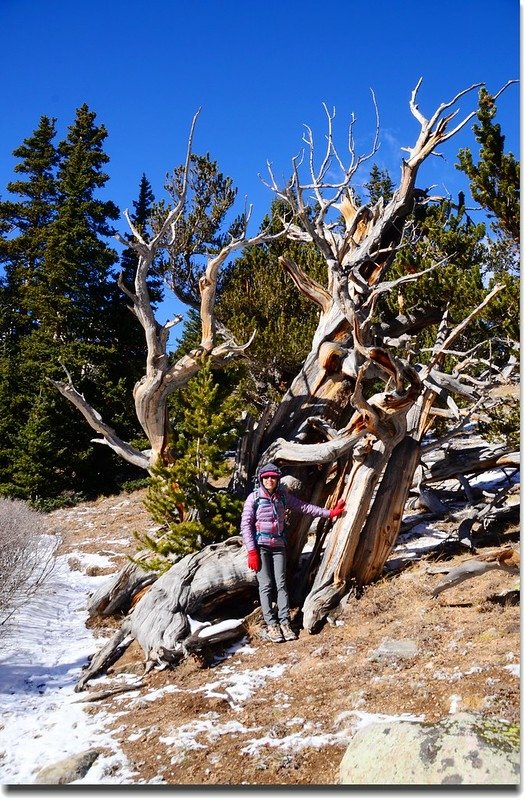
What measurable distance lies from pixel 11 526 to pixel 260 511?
3911 mm

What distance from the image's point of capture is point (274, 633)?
5379 mm

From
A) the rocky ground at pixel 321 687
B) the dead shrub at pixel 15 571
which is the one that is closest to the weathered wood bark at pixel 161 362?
the dead shrub at pixel 15 571

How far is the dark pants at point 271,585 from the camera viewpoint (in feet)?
18.0

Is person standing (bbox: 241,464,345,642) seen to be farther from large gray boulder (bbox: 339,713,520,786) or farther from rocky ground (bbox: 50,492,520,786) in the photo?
large gray boulder (bbox: 339,713,520,786)

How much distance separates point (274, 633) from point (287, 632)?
0.13 m

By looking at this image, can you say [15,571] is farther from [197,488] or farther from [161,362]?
[161,362]

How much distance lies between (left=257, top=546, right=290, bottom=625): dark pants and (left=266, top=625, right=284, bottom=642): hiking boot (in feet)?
0.16

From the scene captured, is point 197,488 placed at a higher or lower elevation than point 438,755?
higher

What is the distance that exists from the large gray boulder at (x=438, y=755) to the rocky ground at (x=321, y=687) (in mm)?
271

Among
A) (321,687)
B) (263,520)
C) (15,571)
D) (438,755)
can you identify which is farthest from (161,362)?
(438,755)

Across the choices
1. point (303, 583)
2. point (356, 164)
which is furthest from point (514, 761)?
point (356, 164)

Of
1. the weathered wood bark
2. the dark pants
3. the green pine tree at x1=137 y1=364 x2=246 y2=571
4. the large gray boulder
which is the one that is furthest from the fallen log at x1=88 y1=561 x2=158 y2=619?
the large gray boulder

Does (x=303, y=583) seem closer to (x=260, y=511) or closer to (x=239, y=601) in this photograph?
(x=239, y=601)

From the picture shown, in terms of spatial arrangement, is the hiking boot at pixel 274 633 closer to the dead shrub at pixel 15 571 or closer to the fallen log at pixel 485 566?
the fallen log at pixel 485 566
